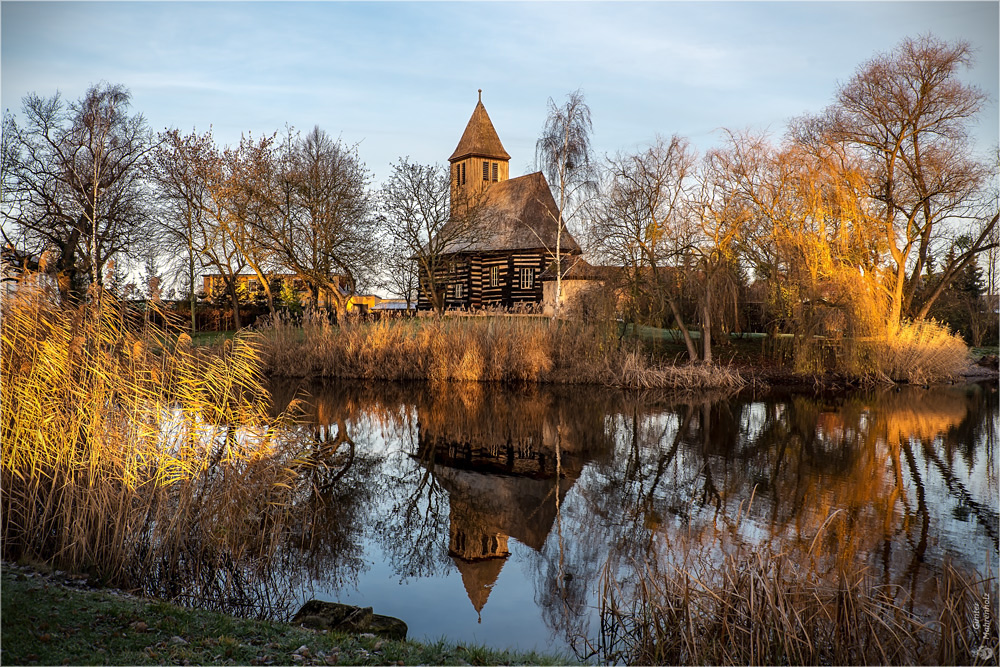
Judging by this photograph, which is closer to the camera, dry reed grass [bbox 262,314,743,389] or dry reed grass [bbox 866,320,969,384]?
dry reed grass [bbox 262,314,743,389]

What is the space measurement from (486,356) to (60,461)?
14772 millimetres

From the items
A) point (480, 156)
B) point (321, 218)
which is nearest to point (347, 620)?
point (321, 218)

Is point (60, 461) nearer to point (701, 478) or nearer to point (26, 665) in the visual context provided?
point (26, 665)

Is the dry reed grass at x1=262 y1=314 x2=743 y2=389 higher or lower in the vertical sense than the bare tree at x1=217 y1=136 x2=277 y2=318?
lower

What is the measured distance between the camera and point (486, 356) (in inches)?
804

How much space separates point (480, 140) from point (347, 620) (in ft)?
141

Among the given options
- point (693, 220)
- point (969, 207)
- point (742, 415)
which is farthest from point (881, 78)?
point (742, 415)

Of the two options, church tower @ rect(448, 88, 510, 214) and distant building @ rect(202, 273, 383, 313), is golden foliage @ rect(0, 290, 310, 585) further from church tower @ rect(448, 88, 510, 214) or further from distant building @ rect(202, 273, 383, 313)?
church tower @ rect(448, 88, 510, 214)

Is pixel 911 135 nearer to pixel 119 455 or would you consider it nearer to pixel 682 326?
pixel 682 326

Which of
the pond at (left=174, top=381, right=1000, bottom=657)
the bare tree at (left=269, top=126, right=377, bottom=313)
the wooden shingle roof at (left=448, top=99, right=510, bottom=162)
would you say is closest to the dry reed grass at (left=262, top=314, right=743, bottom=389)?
the pond at (left=174, top=381, right=1000, bottom=657)

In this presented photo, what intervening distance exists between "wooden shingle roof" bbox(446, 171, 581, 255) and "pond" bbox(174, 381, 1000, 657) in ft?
68.7

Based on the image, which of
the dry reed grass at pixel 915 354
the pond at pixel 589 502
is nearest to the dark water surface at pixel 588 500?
the pond at pixel 589 502

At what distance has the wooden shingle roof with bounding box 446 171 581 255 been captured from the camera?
36.1 metres

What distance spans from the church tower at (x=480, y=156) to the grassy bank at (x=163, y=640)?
41.1m
